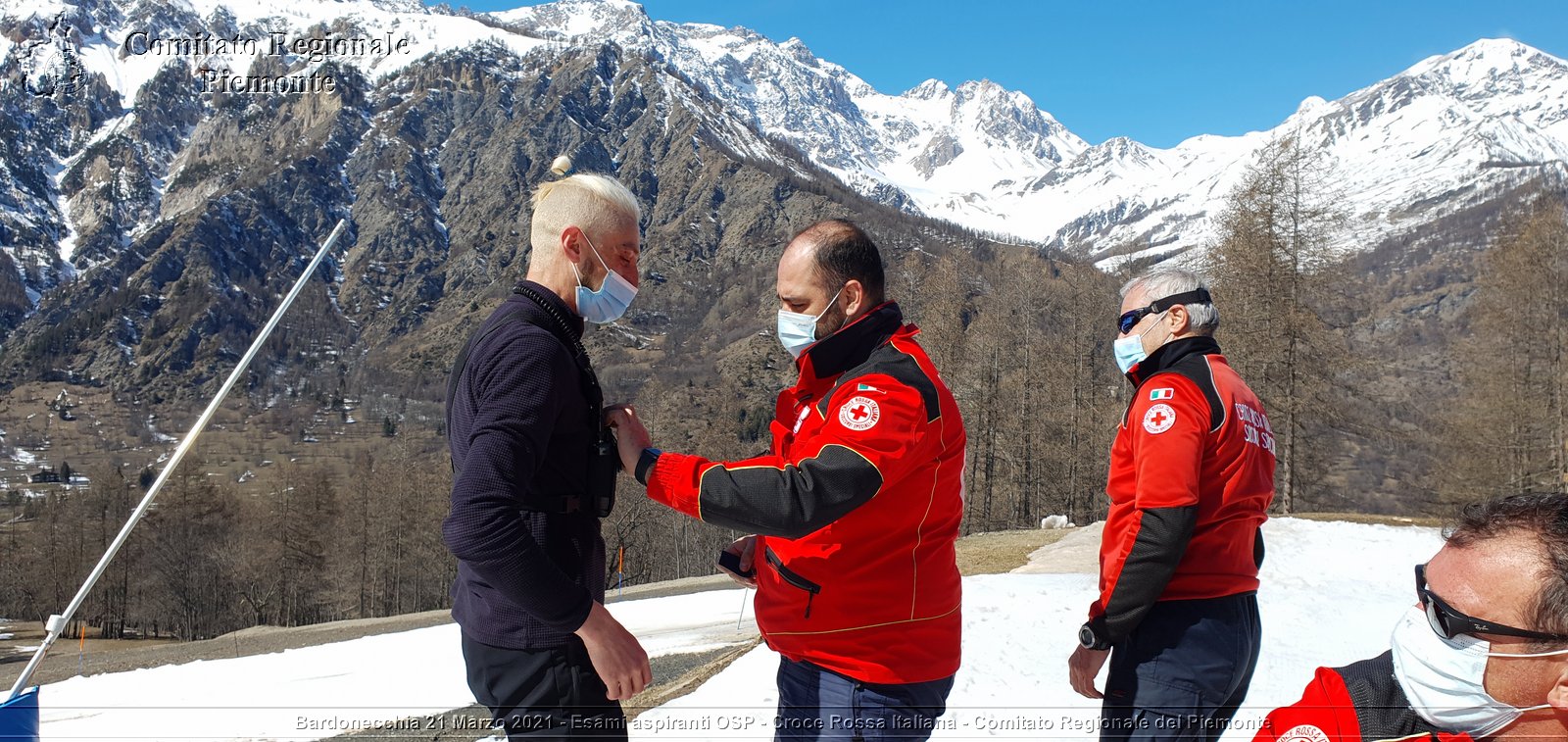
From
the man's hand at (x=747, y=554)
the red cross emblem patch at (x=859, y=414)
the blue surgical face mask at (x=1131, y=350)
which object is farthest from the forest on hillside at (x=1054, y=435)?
the red cross emblem patch at (x=859, y=414)

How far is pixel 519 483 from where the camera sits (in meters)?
2.16

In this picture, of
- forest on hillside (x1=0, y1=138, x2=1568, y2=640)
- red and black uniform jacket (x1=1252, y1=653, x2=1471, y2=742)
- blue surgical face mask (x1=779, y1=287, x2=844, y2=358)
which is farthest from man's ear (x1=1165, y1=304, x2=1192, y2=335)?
forest on hillside (x1=0, y1=138, x2=1568, y2=640)

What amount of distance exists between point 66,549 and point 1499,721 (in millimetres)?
78906

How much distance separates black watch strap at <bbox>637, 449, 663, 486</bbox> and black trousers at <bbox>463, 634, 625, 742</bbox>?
1.48 feet

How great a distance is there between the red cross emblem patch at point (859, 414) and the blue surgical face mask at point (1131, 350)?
1561 millimetres

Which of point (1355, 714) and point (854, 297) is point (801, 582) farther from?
point (1355, 714)

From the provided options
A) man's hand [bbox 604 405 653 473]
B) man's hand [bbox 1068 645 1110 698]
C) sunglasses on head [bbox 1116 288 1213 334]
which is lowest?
man's hand [bbox 1068 645 1110 698]

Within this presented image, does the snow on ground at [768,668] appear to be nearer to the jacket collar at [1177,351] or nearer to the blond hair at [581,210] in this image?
the jacket collar at [1177,351]

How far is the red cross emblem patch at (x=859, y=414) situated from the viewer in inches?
91.4

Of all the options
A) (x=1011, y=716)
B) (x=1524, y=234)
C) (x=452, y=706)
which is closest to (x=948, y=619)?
(x=1011, y=716)

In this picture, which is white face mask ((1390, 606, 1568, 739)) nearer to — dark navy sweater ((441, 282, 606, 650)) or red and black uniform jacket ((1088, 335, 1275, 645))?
red and black uniform jacket ((1088, 335, 1275, 645))

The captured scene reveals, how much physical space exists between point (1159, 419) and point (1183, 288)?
0.72 metres

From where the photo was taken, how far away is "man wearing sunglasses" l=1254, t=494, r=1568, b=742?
1.69 m

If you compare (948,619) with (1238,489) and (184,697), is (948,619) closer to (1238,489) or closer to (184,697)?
(1238,489)
